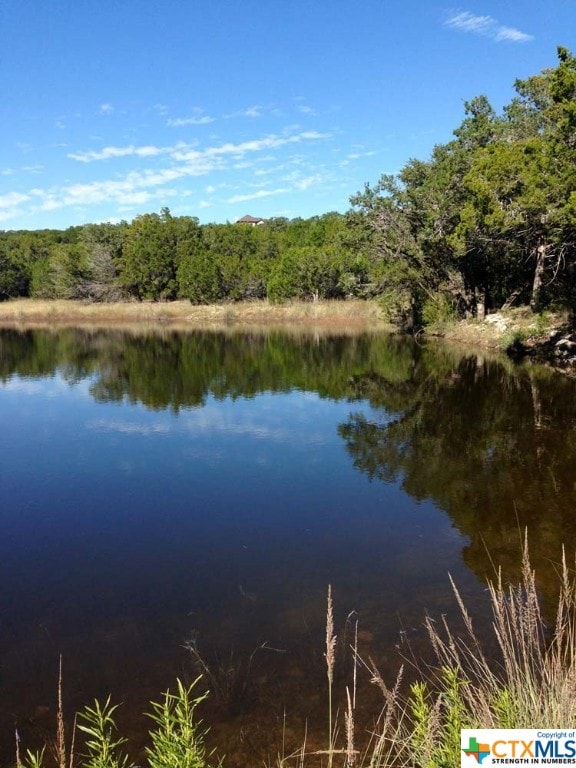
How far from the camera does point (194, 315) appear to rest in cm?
6178

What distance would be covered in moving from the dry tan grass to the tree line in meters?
2.19

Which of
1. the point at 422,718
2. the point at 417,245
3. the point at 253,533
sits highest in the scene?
the point at 417,245

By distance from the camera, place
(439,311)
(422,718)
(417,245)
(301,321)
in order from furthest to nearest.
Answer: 1. (301,321)
2. (439,311)
3. (417,245)
4. (422,718)

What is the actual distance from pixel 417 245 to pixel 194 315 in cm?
3085

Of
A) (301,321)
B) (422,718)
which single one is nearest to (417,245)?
(301,321)

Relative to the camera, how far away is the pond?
6.29 meters

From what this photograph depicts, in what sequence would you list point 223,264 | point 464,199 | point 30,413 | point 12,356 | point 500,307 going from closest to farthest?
point 30,413 → point 464,199 → point 12,356 → point 500,307 → point 223,264

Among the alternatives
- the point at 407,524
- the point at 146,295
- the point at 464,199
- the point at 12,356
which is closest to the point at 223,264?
the point at 146,295

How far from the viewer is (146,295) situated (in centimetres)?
6762

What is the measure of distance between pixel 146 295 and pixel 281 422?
2103 inches

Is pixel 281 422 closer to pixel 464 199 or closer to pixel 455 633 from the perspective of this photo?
pixel 455 633

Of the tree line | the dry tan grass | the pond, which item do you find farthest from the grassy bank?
the dry tan grass

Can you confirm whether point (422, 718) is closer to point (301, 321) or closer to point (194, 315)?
point (301, 321)

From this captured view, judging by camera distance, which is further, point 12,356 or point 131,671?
point 12,356
